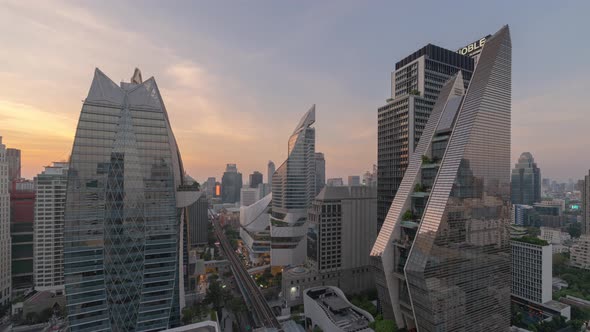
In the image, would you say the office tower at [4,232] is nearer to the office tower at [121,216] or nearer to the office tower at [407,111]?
the office tower at [121,216]

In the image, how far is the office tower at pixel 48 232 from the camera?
71.1 m

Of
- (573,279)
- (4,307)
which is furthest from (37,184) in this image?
(573,279)

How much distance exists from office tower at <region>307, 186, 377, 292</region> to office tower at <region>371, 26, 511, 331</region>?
1010 inches

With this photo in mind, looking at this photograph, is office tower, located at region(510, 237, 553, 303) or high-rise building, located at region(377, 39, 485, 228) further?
high-rise building, located at region(377, 39, 485, 228)

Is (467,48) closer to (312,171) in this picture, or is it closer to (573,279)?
(312,171)

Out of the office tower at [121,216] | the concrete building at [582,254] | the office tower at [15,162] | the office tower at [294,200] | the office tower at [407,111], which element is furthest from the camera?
the office tower at [15,162]

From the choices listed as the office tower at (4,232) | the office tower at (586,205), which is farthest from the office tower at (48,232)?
the office tower at (586,205)

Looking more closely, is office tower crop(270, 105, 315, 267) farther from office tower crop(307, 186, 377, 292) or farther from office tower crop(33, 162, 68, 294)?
office tower crop(33, 162, 68, 294)

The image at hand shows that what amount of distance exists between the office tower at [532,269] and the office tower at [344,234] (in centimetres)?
3608

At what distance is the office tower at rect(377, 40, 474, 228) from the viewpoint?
63.6 meters

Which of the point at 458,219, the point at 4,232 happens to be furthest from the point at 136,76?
the point at 458,219

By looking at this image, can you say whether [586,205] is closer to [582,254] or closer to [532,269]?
[582,254]

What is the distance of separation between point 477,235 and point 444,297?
12075mm

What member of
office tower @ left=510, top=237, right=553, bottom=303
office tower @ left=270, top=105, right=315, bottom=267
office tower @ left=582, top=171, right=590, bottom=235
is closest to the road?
office tower @ left=270, top=105, right=315, bottom=267
